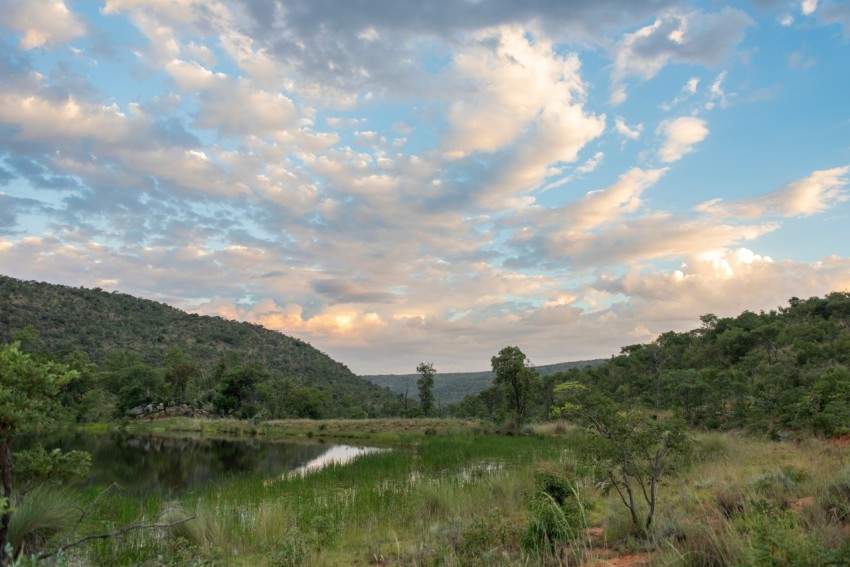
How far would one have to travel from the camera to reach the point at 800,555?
14.7ft

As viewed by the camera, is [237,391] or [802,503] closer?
[802,503]

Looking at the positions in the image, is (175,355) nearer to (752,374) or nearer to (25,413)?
(752,374)

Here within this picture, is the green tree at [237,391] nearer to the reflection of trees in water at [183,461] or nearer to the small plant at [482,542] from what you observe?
the reflection of trees in water at [183,461]

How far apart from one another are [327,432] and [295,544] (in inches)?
1739

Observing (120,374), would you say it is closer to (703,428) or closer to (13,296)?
(13,296)

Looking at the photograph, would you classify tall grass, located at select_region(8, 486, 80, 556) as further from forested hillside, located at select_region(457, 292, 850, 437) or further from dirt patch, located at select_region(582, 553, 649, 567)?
forested hillside, located at select_region(457, 292, 850, 437)

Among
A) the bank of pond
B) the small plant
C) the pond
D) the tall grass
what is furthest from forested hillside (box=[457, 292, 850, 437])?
the pond

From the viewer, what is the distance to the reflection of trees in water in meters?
21.7

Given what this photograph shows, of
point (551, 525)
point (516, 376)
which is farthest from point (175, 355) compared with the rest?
point (551, 525)

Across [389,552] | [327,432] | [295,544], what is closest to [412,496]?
[389,552]

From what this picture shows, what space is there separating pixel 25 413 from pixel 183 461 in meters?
28.3

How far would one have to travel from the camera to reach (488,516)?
9.59 meters

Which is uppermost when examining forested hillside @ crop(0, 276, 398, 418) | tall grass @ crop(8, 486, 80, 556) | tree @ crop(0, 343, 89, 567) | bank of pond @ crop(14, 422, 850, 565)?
forested hillside @ crop(0, 276, 398, 418)

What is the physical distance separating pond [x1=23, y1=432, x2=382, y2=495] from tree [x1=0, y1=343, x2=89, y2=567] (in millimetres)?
13770
